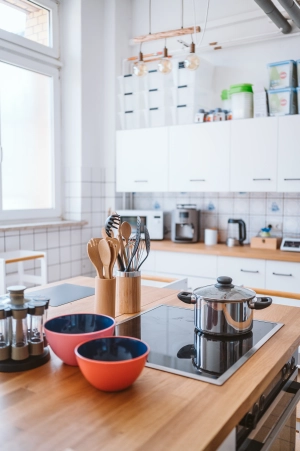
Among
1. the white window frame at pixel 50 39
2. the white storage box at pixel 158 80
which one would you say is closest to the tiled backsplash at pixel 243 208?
the white storage box at pixel 158 80

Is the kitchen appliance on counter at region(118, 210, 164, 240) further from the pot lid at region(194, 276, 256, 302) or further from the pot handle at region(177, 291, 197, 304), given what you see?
the pot lid at region(194, 276, 256, 302)

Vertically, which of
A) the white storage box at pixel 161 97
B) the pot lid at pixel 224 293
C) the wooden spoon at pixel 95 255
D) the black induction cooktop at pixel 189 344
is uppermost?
the white storage box at pixel 161 97

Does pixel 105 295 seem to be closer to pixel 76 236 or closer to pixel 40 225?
pixel 40 225

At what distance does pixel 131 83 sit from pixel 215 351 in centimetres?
305

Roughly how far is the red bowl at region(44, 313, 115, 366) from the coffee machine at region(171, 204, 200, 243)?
8.02 ft

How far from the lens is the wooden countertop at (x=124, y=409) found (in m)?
0.69

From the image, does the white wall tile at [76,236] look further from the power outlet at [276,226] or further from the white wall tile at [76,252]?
the power outlet at [276,226]

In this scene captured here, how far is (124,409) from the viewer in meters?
0.79

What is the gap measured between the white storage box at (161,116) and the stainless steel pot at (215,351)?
8.61 feet

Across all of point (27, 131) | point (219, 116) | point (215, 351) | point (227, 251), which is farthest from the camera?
point (27, 131)

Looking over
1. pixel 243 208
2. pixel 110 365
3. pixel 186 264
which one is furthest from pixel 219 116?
pixel 110 365

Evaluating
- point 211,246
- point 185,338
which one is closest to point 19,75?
point 211,246

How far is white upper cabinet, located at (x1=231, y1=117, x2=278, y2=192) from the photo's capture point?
3.03m

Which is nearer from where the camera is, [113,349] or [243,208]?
[113,349]
